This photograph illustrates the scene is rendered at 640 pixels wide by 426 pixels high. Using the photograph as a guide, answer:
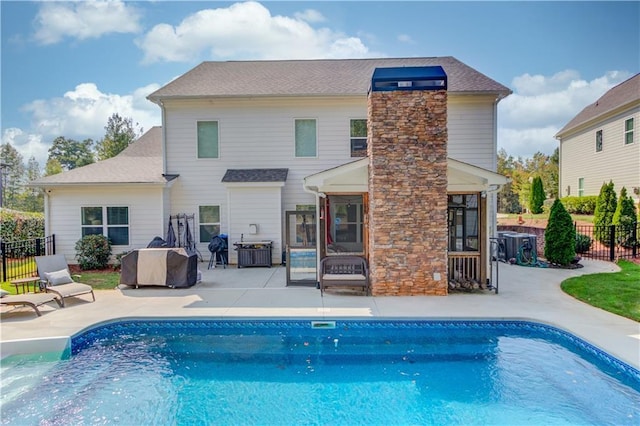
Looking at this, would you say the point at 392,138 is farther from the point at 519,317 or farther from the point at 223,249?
the point at 223,249

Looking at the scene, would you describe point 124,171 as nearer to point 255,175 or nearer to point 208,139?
point 208,139

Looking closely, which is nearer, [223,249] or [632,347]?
[632,347]

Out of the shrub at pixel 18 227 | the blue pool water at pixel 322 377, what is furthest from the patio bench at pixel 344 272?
the shrub at pixel 18 227

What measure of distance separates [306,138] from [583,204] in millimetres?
16347

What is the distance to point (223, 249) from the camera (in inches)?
482

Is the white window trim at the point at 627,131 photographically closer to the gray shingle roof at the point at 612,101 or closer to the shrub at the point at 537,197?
the gray shingle roof at the point at 612,101

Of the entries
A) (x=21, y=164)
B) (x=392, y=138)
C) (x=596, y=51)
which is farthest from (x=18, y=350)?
(x=21, y=164)

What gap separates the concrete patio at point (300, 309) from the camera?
5691mm

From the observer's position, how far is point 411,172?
8195 mm

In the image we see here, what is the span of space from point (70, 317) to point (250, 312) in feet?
11.3

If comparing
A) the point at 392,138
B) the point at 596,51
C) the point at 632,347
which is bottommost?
the point at 632,347

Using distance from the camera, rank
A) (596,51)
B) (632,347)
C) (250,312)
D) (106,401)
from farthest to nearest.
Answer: (596,51), (250,312), (632,347), (106,401)

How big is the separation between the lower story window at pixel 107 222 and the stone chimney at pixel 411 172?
366 inches

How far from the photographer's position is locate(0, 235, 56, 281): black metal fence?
1004cm
